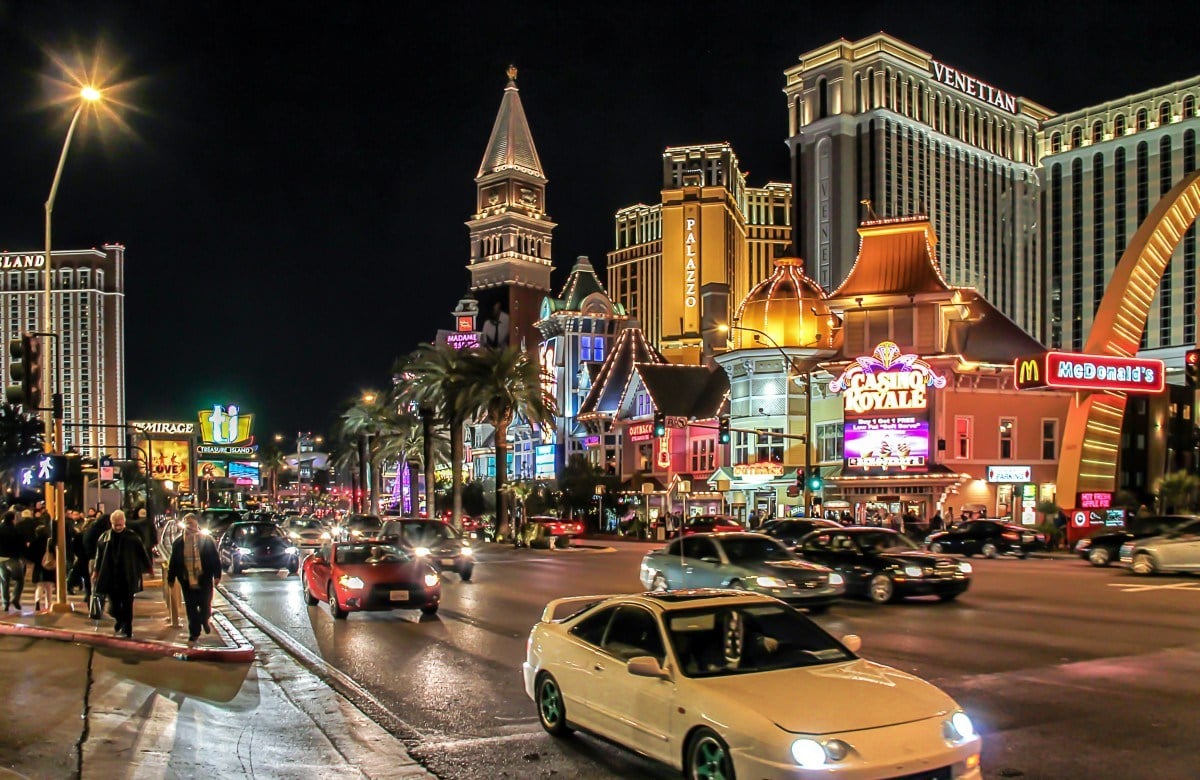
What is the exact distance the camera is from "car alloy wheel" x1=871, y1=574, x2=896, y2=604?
2058 centimetres

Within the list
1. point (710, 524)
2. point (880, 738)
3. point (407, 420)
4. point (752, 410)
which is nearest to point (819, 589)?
point (880, 738)

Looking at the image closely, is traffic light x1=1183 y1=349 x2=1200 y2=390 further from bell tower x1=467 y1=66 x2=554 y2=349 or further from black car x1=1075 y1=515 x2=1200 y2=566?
bell tower x1=467 y1=66 x2=554 y2=349

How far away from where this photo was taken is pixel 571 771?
834 cm

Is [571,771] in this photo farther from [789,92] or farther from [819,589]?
[789,92]

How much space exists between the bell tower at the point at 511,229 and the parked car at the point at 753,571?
138900 millimetres

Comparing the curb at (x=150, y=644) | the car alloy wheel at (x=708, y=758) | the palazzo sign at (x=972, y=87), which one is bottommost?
the curb at (x=150, y=644)

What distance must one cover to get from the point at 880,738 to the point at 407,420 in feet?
219

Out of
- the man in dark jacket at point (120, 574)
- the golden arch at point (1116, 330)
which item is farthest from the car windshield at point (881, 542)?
the golden arch at point (1116, 330)

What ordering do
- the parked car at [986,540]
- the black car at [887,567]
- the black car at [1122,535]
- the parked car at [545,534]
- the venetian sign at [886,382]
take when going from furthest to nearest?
the venetian sign at [886,382] → the parked car at [545,534] → the parked car at [986,540] → the black car at [1122,535] → the black car at [887,567]

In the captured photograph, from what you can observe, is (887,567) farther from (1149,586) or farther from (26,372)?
(26,372)

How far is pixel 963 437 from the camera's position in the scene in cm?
5475

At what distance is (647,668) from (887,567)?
13899 mm

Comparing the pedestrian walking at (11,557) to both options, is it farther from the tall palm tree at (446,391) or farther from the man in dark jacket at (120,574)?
the tall palm tree at (446,391)

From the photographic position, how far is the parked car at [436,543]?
2802cm
